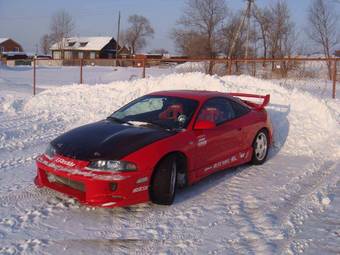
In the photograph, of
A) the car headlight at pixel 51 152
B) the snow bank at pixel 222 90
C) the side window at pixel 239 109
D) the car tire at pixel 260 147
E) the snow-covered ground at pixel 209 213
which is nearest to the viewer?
the snow-covered ground at pixel 209 213

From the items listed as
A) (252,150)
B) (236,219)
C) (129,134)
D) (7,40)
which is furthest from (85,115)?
(7,40)

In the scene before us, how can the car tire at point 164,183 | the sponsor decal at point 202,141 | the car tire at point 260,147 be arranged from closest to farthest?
the car tire at point 164,183
the sponsor decal at point 202,141
the car tire at point 260,147

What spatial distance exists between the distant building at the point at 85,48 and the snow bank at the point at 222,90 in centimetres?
7772

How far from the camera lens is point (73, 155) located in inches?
195

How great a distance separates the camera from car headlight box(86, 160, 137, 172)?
15.6 ft

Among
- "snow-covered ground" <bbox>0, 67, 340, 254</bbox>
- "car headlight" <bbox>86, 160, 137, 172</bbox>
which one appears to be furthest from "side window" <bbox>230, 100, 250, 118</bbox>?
"car headlight" <bbox>86, 160, 137, 172</bbox>

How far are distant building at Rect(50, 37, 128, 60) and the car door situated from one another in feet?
278

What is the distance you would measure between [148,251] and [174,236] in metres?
0.41

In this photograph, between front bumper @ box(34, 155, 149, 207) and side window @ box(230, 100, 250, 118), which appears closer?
front bumper @ box(34, 155, 149, 207)

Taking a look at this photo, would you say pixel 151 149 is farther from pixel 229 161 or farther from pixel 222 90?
pixel 222 90

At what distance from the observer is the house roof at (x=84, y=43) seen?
298ft

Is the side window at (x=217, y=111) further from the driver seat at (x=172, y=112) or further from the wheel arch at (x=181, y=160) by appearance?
the wheel arch at (x=181, y=160)

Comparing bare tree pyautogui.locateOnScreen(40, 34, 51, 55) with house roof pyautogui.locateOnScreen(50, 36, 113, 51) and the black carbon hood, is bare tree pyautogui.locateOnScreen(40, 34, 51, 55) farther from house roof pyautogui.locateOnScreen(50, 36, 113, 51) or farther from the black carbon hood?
the black carbon hood

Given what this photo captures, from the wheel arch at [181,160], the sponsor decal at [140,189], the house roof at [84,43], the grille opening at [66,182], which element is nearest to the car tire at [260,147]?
the wheel arch at [181,160]
